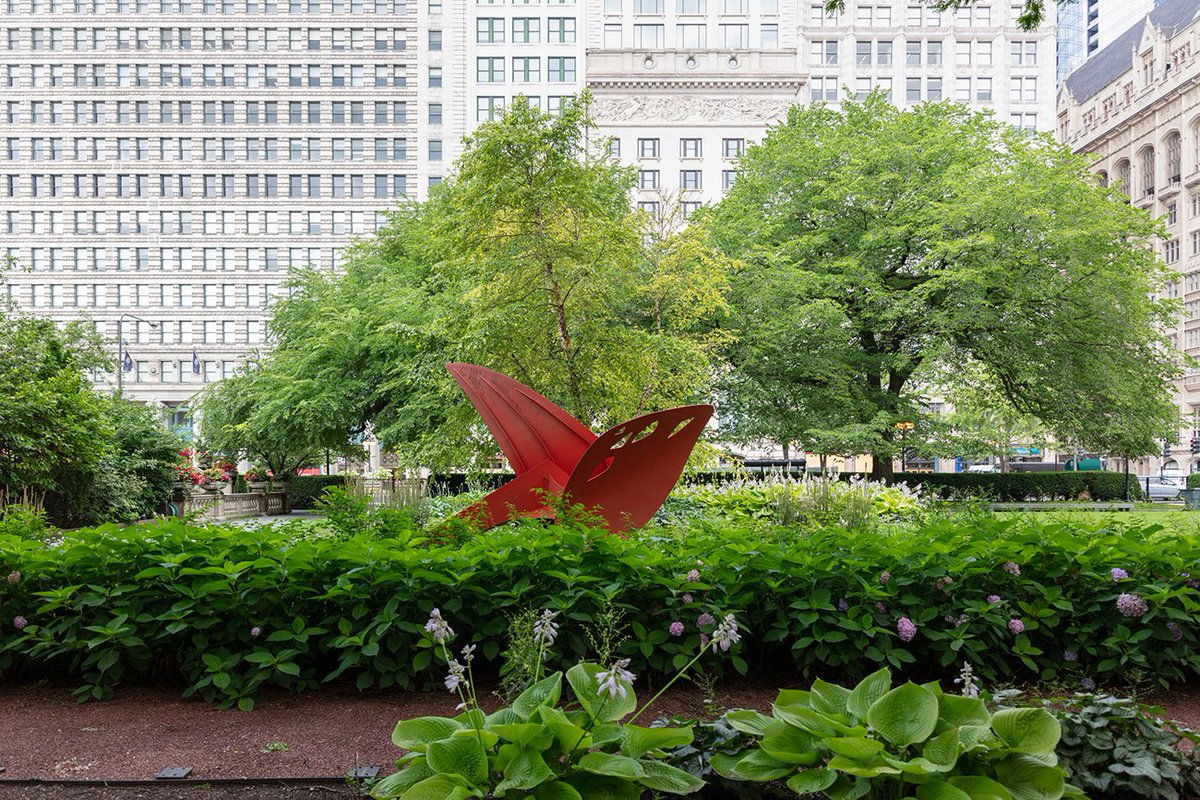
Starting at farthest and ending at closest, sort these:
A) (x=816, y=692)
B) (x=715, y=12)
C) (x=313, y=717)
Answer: (x=715, y=12) → (x=313, y=717) → (x=816, y=692)

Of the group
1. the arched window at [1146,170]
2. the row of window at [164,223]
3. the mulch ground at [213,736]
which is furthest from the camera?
the arched window at [1146,170]

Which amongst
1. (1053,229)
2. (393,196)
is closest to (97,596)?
(1053,229)

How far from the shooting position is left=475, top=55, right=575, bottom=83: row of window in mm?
68750

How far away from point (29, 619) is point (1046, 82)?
8320 cm

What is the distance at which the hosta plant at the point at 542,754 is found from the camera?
2990mm

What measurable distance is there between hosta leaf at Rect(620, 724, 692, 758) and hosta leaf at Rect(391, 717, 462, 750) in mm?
622

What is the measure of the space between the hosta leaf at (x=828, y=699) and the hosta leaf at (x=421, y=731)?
1.37 metres

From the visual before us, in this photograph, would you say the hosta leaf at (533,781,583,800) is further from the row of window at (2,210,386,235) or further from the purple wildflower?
the row of window at (2,210,386,235)

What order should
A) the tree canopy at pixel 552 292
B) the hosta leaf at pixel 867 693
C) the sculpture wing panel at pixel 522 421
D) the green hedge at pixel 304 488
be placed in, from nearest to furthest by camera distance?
1. the hosta leaf at pixel 867 693
2. the sculpture wing panel at pixel 522 421
3. the tree canopy at pixel 552 292
4. the green hedge at pixel 304 488

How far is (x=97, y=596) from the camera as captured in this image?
540 centimetres

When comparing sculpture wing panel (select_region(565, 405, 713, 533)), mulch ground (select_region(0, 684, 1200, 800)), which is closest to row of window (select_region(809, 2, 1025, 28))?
sculpture wing panel (select_region(565, 405, 713, 533))

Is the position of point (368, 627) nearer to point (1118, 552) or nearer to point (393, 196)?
point (1118, 552)

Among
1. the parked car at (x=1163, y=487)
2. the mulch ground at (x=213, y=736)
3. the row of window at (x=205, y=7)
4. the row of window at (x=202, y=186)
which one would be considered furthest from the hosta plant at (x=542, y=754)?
the row of window at (x=205, y=7)

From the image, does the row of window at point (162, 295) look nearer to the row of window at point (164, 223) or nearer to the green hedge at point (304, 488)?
the row of window at point (164, 223)
